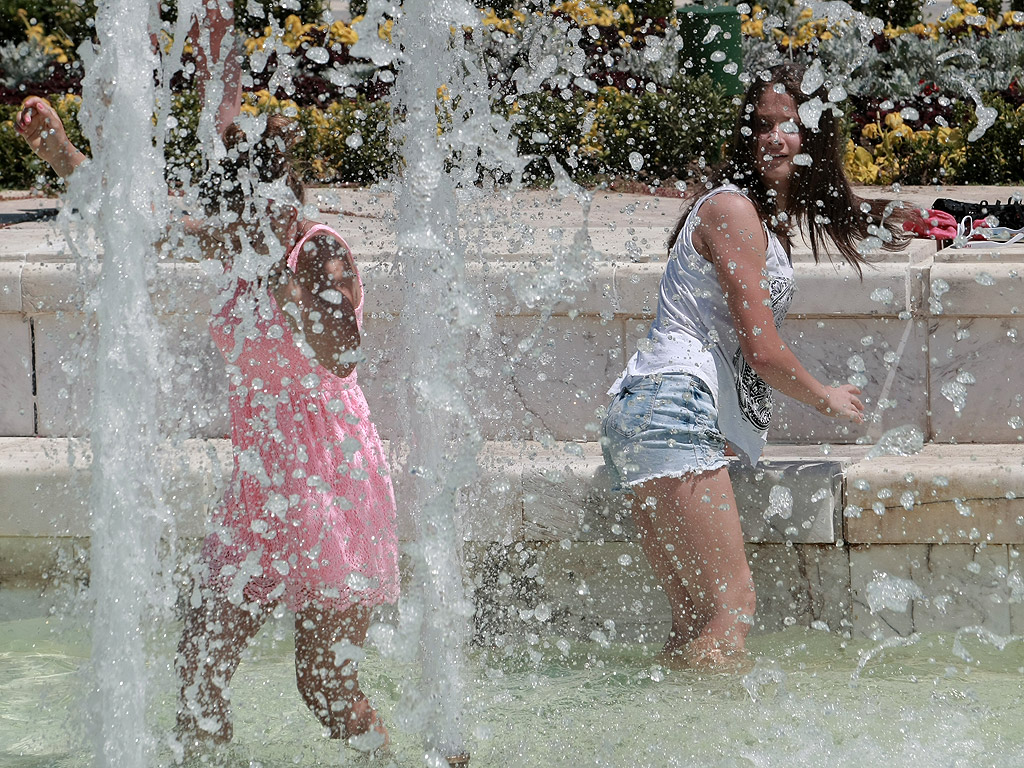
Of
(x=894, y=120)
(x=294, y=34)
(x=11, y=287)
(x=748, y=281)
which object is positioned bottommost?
(x=11, y=287)

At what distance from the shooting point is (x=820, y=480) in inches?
142

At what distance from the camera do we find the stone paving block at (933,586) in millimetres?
3662

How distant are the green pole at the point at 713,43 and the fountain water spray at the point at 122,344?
6.27 m

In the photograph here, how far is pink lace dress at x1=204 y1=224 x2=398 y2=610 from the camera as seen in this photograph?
9.08ft

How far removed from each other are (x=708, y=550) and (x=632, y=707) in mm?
575

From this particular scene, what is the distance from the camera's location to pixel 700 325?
3012 mm

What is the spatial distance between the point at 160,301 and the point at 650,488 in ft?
6.56

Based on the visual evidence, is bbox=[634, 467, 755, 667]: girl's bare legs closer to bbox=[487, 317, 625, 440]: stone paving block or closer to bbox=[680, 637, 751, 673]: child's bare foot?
bbox=[680, 637, 751, 673]: child's bare foot

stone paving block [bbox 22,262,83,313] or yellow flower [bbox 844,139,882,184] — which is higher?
yellow flower [bbox 844,139,882,184]

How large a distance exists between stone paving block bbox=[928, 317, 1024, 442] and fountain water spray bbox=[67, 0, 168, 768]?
93.9 inches

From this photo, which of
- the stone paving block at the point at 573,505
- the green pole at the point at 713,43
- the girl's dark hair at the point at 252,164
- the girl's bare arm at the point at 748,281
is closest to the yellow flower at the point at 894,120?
the green pole at the point at 713,43

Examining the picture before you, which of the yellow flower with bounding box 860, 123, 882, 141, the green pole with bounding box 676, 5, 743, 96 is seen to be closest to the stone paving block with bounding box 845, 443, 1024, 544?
the yellow flower with bounding box 860, 123, 882, 141

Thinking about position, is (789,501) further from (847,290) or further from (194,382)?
(194,382)

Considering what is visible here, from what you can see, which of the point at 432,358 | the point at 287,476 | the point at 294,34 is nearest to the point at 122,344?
the point at 287,476
